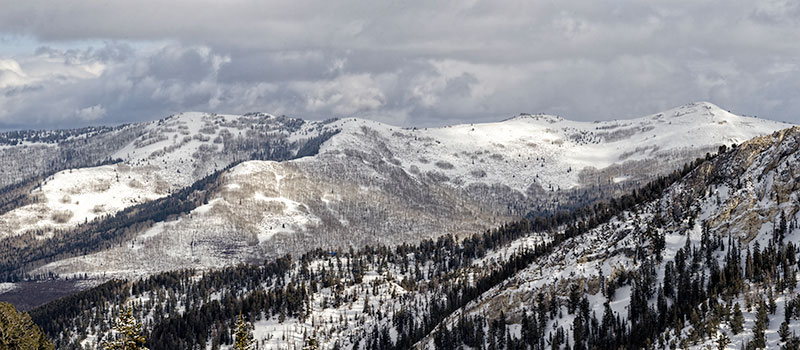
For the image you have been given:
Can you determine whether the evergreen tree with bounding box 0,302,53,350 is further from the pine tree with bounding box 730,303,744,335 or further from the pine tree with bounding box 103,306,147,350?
the pine tree with bounding box 730,303,744,335

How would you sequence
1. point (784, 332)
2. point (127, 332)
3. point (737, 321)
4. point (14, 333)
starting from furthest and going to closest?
point (737, 321)
point (784, 332)
point (14, 333)
point (127, 332)

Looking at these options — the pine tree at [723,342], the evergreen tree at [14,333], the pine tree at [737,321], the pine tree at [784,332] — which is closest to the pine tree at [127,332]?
the evergreen tree at [14,333]

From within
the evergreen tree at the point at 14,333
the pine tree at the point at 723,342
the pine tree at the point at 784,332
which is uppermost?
the evergreen tree at the point at 14,333

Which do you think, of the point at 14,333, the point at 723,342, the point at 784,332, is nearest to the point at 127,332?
the point at 14,333

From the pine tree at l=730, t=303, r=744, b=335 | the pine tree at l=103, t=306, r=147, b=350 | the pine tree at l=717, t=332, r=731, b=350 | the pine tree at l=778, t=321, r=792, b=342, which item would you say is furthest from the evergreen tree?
the pine tree at l=778, t=321, r=792, b=342

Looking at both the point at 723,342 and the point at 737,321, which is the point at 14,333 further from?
the point at 737,321

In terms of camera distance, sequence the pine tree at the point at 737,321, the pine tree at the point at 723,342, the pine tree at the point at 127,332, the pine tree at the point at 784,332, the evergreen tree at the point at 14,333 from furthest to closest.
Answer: the pine tree at the point at 737,321 → the pine tree at the point at 723,342 → the pine tree at the point at 784,332 → the evergreen tree at the point at 14,333 → the pine tree at the point at 127,332

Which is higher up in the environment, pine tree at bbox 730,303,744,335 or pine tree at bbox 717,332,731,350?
pine tree at bbox 730,303,744,335

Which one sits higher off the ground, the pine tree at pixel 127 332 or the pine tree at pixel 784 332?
the pine tree at pixel 127 332

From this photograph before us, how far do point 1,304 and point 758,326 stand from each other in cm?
16583

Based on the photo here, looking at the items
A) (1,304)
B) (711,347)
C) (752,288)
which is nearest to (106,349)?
(1,304)

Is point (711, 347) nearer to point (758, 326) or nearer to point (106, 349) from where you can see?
point (758, 326)

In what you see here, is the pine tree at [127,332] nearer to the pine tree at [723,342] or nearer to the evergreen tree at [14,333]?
the evergreen tree at [14,333]

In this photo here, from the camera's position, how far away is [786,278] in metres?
192
